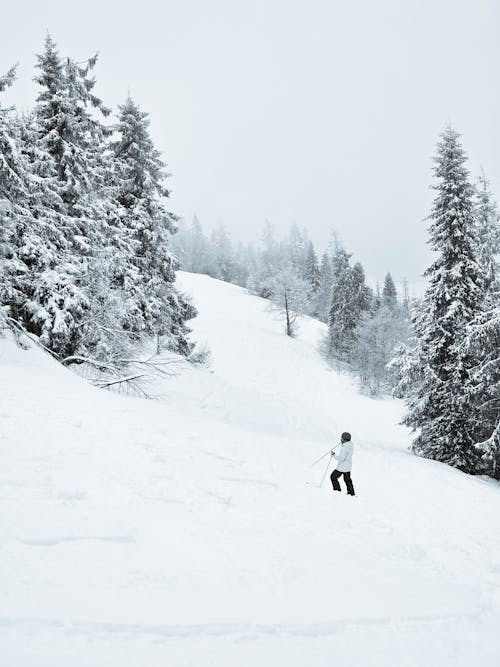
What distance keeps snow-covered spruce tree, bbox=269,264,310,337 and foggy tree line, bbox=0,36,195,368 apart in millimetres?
32184

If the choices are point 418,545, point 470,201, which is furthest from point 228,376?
point 418,545

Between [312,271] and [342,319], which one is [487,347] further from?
[312,271]

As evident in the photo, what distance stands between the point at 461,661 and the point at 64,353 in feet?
41.9

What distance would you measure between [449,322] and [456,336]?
0.63 metres

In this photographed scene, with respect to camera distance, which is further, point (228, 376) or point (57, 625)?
point (228, 376)

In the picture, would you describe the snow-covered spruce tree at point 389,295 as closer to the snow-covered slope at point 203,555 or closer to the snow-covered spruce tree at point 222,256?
the snow-covered spruce tree at point 222,256

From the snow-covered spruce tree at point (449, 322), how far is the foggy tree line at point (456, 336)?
1.4 inches

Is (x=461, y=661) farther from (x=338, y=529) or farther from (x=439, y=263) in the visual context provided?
(x=439, y=263)

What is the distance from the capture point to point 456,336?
16.2 metres

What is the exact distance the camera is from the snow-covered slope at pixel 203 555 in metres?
2.83

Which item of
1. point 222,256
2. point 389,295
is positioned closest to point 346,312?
point 389,295

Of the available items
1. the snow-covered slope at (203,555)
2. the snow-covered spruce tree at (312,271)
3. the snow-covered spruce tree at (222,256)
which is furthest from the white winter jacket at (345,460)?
the snow-covered spruce tree at (222,256)

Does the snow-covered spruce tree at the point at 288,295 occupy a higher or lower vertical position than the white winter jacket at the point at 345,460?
higher

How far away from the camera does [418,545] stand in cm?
599
